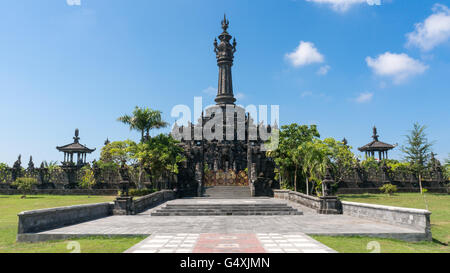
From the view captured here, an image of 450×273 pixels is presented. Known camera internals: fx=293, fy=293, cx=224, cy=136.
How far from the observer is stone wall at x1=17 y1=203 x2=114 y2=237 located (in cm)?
982

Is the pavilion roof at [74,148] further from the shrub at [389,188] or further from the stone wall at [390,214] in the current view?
the shrub at [389,188]

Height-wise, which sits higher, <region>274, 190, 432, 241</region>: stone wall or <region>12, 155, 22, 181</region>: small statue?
<region>12, 155, 22, 181</region>: small statue

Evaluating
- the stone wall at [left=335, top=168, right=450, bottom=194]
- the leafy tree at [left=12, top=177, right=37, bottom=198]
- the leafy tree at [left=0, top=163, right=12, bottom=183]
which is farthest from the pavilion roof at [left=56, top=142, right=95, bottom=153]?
→ the stone wall at [left=335, top=168, right=450, bottom=194]

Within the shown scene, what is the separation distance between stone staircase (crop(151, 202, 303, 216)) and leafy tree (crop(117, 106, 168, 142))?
13453 mm

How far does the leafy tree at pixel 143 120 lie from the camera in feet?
93.7

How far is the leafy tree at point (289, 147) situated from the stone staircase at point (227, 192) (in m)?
3.77

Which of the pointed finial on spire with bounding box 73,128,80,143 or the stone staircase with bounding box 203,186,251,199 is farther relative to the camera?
the pointed finial on spire with bounding box 73,128,80,143

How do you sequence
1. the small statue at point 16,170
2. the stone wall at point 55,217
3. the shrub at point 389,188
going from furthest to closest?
the small statue at point 16,170 → the shrub at point 389,188 → the stone wall at point 55,217

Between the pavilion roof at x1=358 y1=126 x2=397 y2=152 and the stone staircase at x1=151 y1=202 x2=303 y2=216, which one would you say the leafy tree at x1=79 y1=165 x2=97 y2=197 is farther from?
the pavilion roof at x1=358 y1=126 x2=397 y2=152

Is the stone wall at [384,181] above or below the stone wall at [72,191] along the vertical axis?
above

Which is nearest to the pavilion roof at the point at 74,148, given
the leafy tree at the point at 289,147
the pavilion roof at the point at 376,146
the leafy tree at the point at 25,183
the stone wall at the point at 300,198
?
the leafy tree at the point at 25,183

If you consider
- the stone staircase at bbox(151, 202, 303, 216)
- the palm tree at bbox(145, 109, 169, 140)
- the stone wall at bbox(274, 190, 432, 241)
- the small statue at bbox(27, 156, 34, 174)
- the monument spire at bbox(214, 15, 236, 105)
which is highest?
the monument spire at bbox(214, 15, 236, 105)

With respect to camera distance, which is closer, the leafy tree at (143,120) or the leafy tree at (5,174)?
the leafy tree at (143,120)
